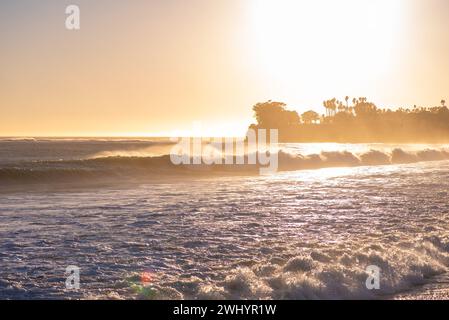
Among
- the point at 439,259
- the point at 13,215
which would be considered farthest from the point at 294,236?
the point at 13,215

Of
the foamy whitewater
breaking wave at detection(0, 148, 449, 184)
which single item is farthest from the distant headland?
the foamy whitewater

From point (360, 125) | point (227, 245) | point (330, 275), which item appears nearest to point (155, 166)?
point (227, 245)

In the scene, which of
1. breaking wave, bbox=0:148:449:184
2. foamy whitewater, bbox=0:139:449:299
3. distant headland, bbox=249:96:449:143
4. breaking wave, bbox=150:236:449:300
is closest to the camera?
breaking wave, bbox=150:236:449:300

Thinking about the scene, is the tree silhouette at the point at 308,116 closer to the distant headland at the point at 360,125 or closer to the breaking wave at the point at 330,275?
the distant headland at the point at 360,125

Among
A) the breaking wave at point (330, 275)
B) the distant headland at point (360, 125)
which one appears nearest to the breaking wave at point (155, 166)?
the breaking wave at point (330, 275)

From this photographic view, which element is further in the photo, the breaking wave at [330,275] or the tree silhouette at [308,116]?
the tree silhouette at [308,116]

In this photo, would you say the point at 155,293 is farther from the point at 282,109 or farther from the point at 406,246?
the point at 282,109

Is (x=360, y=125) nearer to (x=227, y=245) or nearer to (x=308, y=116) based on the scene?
(x=308, y=116)

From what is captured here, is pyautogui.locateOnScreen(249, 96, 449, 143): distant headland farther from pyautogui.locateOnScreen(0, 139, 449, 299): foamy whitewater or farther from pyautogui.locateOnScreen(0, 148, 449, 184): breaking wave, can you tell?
pyautogui.locateOnScreen(0, 139, 449, 299): foamy whitewater

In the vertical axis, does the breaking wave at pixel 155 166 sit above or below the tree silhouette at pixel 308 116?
below

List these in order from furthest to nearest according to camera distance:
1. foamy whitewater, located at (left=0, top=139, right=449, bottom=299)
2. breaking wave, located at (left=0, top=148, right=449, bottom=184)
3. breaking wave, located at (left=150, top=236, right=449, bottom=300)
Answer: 1. breaking wave, located at (left=0, top=148, right=449, bottom=184)
2. foamy whitewater, located at (left=0, top=139, right=449, bottom=299)
3. breaking wave, located at (left=150, top=236, right=449, bottom=300)

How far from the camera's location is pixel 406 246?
414 inches
